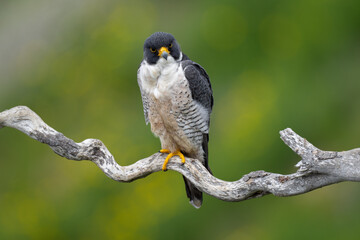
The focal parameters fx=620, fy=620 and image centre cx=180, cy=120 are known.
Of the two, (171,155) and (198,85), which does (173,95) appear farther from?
(171,155)

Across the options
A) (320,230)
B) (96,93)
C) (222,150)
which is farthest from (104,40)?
(320,230)

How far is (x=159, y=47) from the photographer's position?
4.63 metres

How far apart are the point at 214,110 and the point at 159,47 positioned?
3115 millimetres

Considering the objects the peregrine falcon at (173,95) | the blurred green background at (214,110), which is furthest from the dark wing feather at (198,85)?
the blurred green background at (214,110)

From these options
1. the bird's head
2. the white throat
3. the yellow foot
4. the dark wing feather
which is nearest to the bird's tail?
the dark wing feather

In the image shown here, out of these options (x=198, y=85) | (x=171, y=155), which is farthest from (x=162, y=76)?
(x=171, y=155)

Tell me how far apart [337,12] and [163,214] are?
335 centimetres

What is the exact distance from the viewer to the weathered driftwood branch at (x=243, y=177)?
3732mm

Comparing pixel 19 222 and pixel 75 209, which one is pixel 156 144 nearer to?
pixel 75 209

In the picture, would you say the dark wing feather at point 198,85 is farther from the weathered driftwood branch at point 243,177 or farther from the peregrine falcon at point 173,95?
the weathered driftwood branch at point 243,177

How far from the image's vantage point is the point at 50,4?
33.6 feet

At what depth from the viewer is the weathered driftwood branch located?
3.73 meters

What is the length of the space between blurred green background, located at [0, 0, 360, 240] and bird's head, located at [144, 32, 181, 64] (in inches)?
115

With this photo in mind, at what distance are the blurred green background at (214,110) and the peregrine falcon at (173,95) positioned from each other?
229cm
